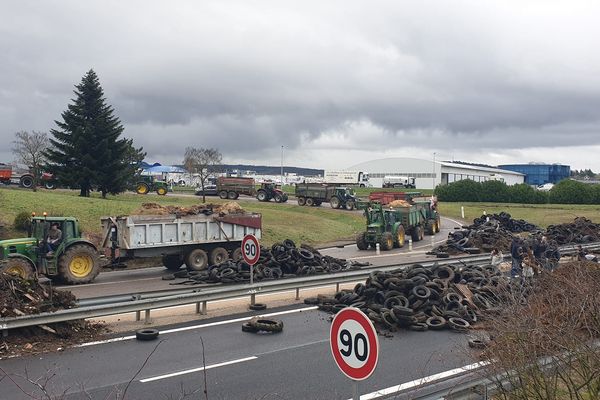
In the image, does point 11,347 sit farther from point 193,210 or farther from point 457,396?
point 193,210

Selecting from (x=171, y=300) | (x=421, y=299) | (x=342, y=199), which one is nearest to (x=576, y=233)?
(x=421, y=299)

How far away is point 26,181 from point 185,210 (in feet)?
110

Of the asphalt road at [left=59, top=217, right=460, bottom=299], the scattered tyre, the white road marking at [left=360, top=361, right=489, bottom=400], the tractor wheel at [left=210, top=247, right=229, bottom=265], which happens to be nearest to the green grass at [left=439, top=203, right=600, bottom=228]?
the asphalt road at [left=59, top=217, right=460, bottom=299]

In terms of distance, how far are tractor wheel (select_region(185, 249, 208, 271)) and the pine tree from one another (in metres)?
22.0

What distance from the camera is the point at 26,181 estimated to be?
49.5 m

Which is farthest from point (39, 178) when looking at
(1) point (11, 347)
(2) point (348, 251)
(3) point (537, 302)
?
(3) point (537, 302)

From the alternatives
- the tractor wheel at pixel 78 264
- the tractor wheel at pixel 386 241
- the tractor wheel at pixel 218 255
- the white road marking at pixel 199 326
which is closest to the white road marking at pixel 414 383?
the white road marking at pixel 199 326

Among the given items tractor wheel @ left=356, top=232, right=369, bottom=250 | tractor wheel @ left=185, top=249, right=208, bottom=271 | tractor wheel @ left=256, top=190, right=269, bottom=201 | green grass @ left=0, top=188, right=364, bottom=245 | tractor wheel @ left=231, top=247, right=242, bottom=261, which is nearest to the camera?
tractor wheel @ left=185, top=249, right=208, bottom=271

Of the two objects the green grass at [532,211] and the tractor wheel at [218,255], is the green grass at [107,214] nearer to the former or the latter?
the tractor wheel at [218,255]

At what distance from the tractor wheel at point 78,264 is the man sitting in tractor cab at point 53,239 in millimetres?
336

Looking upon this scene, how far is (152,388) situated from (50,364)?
2.18m

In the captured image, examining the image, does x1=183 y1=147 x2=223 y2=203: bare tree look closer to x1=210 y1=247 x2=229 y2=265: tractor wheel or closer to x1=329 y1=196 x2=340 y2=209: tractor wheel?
x1=329 y1=196 x2=340 y2=209: tractor wheel

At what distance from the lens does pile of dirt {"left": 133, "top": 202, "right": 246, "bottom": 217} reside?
21253 millimetres

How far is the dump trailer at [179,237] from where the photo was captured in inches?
791
